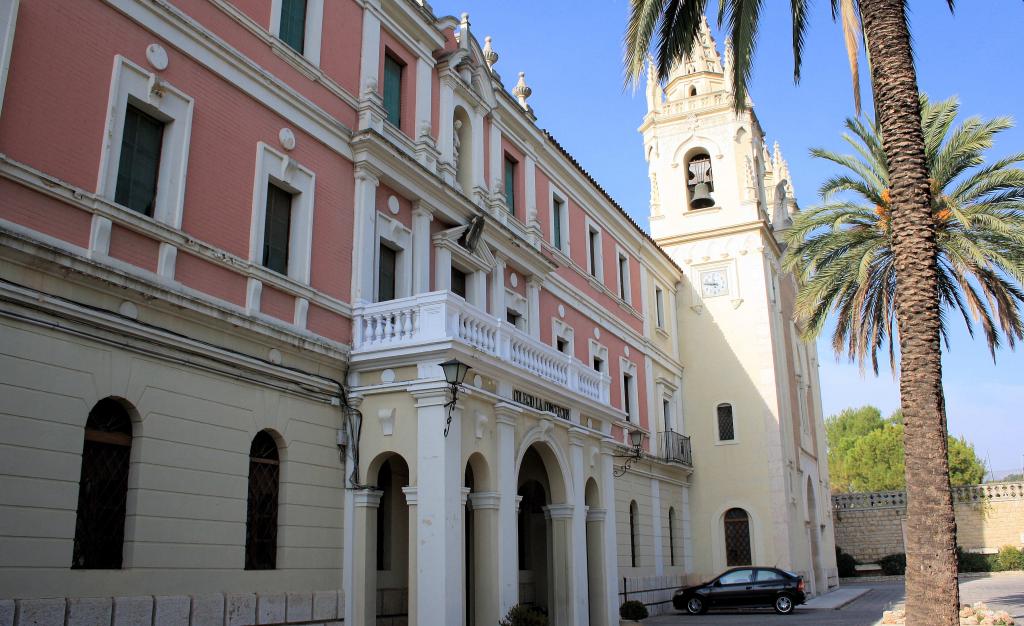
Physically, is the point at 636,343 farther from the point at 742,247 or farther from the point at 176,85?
the point at 176,85

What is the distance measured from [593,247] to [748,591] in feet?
36.4

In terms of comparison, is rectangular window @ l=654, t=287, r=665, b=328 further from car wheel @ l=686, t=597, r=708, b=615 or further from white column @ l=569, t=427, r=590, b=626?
white column @ l=569, t=427, r=590, b=626

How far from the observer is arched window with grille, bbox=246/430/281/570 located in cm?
1229

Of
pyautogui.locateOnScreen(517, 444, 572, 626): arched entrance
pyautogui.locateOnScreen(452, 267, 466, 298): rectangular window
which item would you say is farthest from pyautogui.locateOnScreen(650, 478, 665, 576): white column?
pyautogui.locateOnScreen(452, 267, 466, 298): rectangular window

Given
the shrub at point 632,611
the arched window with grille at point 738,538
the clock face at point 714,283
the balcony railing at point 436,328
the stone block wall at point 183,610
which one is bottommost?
the shrub at point 632,611

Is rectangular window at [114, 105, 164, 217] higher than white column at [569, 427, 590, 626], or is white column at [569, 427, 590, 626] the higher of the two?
rectangular window at [114, 105, 164, 217]

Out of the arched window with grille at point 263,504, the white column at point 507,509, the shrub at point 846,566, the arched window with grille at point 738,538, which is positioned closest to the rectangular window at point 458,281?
the white column at point 507,509

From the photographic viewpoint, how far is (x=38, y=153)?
9930 millimetres

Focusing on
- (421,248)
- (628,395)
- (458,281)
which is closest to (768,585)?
(628,395)

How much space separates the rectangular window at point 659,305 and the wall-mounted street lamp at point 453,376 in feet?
62.7

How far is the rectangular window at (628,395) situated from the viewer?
90.0 feet

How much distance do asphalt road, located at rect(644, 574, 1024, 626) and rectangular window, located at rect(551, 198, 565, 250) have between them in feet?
33.9

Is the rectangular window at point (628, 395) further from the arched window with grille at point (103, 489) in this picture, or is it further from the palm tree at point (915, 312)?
the arched window with grille at point (103, 489)

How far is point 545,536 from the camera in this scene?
67.4 feet
